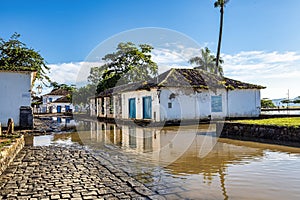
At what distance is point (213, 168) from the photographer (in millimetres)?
6672

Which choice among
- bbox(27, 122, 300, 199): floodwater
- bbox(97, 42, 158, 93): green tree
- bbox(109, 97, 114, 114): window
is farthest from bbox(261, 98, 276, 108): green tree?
bbox(27, 122, 300, 199): floodwater

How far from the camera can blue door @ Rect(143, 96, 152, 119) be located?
21466mm

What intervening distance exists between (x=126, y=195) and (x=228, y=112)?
18832mm

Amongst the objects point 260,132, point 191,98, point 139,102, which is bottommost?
point 260,132

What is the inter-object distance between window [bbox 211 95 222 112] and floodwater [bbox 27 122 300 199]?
11.5 m

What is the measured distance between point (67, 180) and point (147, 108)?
1639 cm

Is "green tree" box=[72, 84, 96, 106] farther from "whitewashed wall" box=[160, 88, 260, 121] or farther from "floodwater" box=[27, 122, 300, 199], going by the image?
"floodwater" box=[27, 122, 300, 199]

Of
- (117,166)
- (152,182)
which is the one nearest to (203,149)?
(117,166)

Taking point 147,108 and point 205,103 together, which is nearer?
point 205,103

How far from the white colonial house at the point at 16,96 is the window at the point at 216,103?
12802 millimetres

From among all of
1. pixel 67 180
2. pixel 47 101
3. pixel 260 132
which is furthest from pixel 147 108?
pixel 47 101

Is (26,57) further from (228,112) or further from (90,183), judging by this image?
(90,183)

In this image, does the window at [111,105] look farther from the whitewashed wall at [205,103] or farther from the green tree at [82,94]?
the green tree at [82,94]

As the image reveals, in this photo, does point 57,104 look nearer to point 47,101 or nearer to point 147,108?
point 47,101
